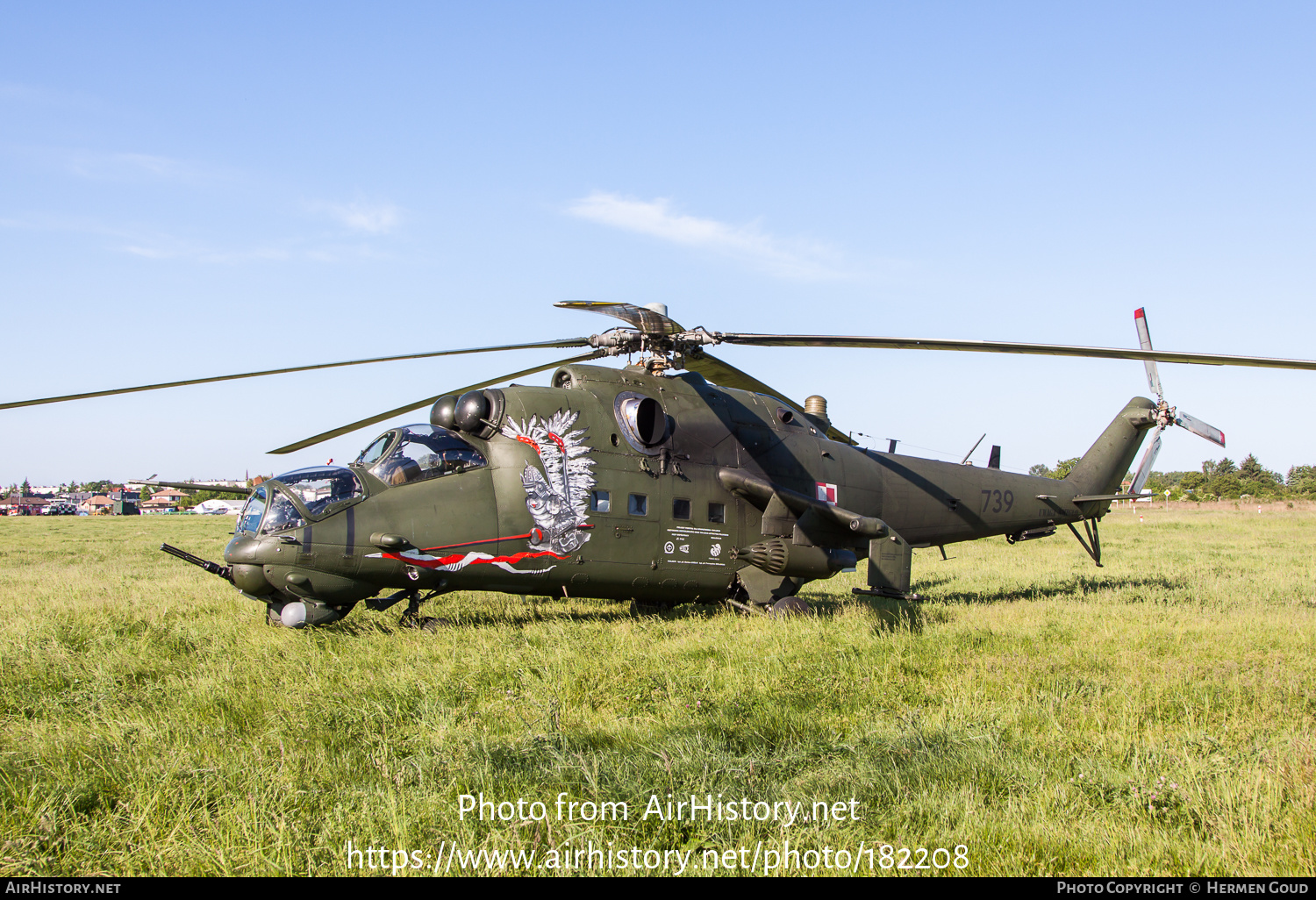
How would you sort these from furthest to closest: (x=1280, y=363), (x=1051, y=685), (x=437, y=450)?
(x=437, y=450) → (x=1280, y=363) → (x=1051, y=685)

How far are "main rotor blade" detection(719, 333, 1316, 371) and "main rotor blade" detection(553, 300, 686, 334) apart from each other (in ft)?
2.90

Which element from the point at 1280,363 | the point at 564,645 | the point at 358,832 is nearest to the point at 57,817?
the point at 358,832

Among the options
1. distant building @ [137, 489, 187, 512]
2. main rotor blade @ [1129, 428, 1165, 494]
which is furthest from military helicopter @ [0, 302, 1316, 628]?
distant building @ [137, 489, 187, 512]

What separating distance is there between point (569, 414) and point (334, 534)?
3252 mm

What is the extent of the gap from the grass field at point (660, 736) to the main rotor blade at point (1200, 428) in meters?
4.94

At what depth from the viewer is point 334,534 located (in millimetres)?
9258

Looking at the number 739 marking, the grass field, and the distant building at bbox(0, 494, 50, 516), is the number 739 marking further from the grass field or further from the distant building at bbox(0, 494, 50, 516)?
the distant building at bbox(0, 494, 50, 516)

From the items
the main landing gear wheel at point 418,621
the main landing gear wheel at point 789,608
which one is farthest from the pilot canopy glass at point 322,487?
the main landing gear wheel at point 789,608

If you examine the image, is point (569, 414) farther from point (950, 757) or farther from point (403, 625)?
point (950, 757)

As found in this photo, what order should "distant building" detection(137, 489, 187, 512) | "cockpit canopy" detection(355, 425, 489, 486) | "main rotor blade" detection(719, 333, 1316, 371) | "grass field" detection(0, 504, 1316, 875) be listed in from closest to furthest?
"grass field" detection(0, 504, 1316, 875) < "main rotor blade" detection(719, 333, 1316, 371) < "cockpit canopy" detection(355, 425, 489, 486) < "distant building" detection(137, 489, 187, 512)

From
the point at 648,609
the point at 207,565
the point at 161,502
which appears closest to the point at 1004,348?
the point at 648,609

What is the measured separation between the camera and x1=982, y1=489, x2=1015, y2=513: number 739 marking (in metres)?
14.9

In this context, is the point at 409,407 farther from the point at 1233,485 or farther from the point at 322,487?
the point at 1233,485

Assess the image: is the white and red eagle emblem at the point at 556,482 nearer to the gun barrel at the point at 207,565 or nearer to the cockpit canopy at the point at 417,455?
the cockpit canopy at the point at 417,455
